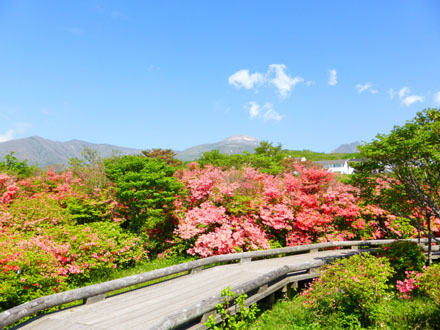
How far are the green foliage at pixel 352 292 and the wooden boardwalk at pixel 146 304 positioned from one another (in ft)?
7.29

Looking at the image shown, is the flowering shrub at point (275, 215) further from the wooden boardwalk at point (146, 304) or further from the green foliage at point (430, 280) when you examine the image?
the green foliage at point (430, 280)

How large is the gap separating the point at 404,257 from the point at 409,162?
3381 millimetres

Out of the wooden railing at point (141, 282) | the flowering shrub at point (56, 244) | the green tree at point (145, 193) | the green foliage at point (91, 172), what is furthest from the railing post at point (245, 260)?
the green foliage at point (91, 172)

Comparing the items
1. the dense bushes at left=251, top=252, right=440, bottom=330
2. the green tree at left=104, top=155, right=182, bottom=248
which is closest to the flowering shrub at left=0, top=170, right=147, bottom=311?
the green tree at left=104, top=155, right=182, bottom=248

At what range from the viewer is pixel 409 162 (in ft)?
30.1

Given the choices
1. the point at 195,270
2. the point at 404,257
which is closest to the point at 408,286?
the point at 404,257

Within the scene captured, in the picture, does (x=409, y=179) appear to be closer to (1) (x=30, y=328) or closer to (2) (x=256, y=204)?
(2) (x=256, y=204)

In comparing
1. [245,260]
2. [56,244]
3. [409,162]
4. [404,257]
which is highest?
[409,162]

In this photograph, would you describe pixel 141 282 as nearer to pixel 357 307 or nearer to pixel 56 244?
pixel 56 244

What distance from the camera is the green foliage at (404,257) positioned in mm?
9712

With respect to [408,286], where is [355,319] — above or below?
above

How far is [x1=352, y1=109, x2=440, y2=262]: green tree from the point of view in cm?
843

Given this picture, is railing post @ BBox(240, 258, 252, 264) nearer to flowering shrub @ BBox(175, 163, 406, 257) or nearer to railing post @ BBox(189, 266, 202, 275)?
flowering shrub @ BBox(175, 163, 406, 257)

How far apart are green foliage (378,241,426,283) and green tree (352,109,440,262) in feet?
3.89
